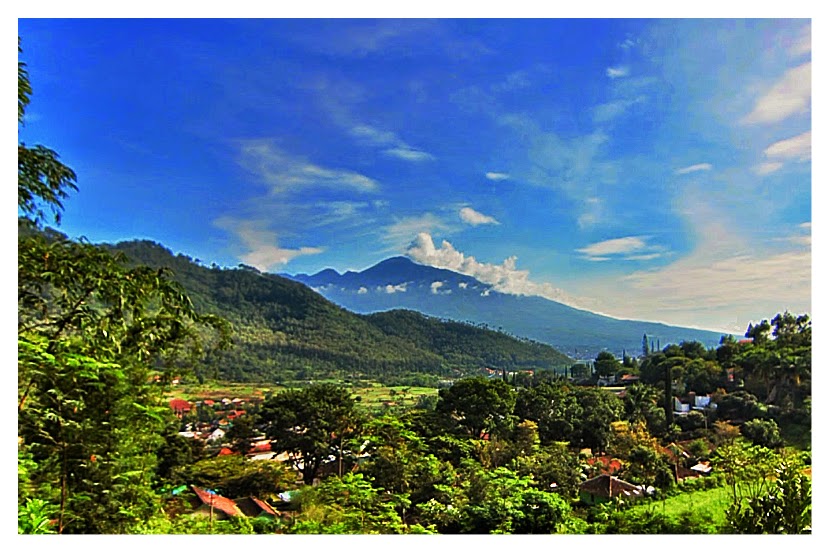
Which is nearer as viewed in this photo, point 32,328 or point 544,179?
point 32,328

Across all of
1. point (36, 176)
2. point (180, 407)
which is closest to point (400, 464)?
point (180, 407)

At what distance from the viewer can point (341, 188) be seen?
144 inches

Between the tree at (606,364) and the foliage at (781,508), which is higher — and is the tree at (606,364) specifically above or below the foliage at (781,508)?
above

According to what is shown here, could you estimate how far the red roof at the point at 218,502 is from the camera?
359 centimetres

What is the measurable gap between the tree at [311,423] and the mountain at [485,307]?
572 millimetres

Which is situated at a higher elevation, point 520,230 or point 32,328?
point 520,230

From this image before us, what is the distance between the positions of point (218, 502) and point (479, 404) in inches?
63.1

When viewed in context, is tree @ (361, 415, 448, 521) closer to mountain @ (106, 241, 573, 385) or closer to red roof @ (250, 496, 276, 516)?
mountain @ (106, 241, 573, 385)

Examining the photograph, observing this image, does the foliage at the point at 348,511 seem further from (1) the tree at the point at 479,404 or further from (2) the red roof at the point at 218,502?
(1) the tree at the point at 479,404

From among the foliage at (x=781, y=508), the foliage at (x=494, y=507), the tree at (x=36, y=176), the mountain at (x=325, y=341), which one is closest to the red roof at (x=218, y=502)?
the mountain at (x=325, y=341)
